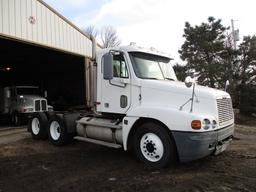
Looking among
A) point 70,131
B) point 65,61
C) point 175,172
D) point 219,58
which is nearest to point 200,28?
point 219,58

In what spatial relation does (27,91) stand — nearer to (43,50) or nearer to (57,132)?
(43,50)

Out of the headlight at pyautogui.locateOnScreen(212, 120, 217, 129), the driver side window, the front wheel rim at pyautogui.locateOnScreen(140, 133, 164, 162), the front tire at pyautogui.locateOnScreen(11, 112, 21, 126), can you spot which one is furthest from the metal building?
the headlight at pyautogui.locateOnScreen(212, 120, 217, 129)

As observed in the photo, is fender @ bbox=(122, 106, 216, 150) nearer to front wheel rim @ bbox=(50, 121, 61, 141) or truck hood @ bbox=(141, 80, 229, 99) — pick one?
truck hood @ bbox=(141, 80, 229, 99)

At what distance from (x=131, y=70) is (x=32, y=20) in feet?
28.4

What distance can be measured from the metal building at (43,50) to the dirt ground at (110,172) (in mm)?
4932

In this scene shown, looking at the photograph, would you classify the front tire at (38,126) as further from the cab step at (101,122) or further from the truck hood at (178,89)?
the truck hood at (178,89)

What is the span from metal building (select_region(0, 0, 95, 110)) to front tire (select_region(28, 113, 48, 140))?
2623mm

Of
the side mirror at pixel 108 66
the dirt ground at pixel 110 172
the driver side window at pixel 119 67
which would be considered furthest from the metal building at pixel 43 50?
the side mirror at pixel 108 66

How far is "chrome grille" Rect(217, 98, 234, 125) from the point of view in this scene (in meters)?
7.19

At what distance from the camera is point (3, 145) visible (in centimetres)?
1051

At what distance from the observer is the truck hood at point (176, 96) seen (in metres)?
7.03

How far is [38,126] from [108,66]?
15.0 feet

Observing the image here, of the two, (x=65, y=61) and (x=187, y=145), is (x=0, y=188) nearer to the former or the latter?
(x=187, y=145)

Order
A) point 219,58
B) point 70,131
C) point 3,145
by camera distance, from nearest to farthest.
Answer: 1. point 70,131
2. point 3,145
3. point 219,58
